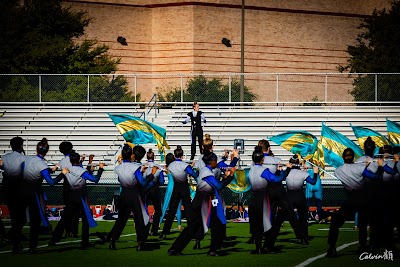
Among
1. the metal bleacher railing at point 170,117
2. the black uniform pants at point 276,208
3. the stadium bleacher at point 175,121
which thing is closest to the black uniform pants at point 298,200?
the black uniform pants at point 276,208

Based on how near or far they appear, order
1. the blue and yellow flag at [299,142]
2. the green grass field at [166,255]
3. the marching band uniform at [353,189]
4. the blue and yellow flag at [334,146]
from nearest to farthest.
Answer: the green grass field at [166,255] → the marching band uniform at [353,189] → the blue and yellow flag at [334,146] → the blue and yellow flag at [299,142]

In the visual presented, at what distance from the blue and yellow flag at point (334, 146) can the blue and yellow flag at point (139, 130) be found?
484 cm

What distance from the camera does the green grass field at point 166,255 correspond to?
17859mm

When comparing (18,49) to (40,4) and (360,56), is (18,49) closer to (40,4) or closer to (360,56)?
(40,4)

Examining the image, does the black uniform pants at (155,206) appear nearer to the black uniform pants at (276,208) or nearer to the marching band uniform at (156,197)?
the marching band uniform at (156,197)

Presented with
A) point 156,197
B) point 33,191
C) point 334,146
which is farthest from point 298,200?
point 33,191

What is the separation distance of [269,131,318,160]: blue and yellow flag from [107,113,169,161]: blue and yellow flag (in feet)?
12.1

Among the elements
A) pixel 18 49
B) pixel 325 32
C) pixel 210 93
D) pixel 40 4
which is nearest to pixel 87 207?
pixel 210 93

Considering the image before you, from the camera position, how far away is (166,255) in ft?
63.6

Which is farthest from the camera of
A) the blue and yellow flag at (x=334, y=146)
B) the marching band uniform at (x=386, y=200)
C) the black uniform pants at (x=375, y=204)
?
the blue and yellow flag at (x=334, y=146)

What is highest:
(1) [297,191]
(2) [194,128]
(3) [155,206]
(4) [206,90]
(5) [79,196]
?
(4) [206,90]

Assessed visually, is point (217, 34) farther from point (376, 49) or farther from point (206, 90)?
point (206, 90)

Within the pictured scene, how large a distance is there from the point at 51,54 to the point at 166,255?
30.1 m

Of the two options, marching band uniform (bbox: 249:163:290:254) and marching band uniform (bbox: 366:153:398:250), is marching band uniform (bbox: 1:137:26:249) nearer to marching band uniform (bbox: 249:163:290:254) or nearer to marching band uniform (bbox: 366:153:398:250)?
marching band uniform (bbox: 249:163:290:254)
